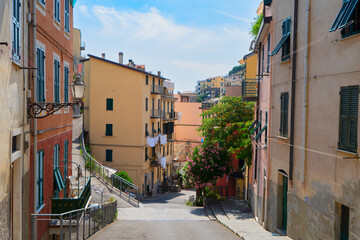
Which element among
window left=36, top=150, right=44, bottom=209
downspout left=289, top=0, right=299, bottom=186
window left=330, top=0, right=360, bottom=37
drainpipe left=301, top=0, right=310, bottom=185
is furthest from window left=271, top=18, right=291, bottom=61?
window left=36, top=150, right=44, bottom=209

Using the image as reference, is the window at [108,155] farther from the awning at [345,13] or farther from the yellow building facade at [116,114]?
the awning at [345,13]

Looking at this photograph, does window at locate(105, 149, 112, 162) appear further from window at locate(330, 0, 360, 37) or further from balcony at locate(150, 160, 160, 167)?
window at locate(330, 0, 360, 37)

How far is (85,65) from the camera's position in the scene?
120 feet

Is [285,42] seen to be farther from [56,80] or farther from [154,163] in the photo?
[154,163]

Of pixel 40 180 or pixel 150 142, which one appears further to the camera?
pixel 150 142

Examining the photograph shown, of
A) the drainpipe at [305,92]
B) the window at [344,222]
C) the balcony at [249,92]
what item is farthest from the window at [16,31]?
the balcony at [249,92]

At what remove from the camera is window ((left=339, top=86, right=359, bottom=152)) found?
838cm

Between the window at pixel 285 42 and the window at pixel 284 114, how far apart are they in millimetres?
1387

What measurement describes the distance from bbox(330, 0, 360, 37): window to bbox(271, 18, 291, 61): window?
13.5 ft

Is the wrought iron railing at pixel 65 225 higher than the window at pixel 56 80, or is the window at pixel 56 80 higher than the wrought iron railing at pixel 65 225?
the window at pixel 56 80

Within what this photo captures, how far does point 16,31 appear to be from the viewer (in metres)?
8.69

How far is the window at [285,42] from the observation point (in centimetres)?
1280

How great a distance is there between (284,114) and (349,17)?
5.53m

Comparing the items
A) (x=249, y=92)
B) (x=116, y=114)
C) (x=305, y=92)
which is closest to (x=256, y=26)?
(x=249, y=92)
